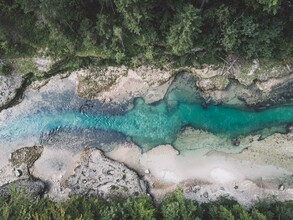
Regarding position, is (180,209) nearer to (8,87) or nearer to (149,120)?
(149,120)

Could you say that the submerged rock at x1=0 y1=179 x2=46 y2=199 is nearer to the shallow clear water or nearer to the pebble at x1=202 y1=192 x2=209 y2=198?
the shallow clear water

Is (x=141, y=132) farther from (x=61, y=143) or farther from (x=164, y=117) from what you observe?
(x=61, y=143)

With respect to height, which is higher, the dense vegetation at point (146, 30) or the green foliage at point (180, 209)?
the dense vegetation at point (146, 30)

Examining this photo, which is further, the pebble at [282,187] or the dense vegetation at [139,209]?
the pebble at [282,187]

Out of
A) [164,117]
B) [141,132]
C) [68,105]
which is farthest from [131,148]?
[68,105]

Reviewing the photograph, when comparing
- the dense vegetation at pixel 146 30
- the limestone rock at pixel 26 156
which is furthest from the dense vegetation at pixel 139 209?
the dense vegetation at pixel 146 30

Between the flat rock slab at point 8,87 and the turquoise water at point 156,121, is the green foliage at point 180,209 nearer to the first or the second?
the turquoise water at point 156,121

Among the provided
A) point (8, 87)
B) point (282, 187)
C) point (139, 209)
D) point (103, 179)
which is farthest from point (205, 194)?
point (8, 87)
